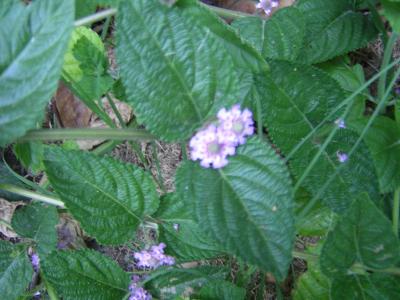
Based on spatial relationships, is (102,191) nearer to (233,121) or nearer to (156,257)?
(156,257)

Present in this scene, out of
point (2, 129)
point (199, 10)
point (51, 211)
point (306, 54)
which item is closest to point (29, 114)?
point (2, 129)

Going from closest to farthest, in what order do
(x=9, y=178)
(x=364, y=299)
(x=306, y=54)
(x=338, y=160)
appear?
(x=364, y=299)
(x=338, y=160)
(x=306, y=54)
(x=9, y=178)

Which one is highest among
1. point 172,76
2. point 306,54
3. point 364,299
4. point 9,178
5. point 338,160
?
point 172,76

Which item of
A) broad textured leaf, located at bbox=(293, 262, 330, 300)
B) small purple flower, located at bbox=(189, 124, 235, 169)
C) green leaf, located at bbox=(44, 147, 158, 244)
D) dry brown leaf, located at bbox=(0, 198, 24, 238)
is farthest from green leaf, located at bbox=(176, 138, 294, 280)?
dry brown leaf, located at bbox=(0, 198, 24, 238)

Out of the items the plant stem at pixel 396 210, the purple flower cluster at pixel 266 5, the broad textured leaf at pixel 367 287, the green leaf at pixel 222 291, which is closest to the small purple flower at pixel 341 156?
the plant stem at pixel 396 210

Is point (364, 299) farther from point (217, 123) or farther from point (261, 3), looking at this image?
point (261, 3)

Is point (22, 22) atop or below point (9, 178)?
atop
